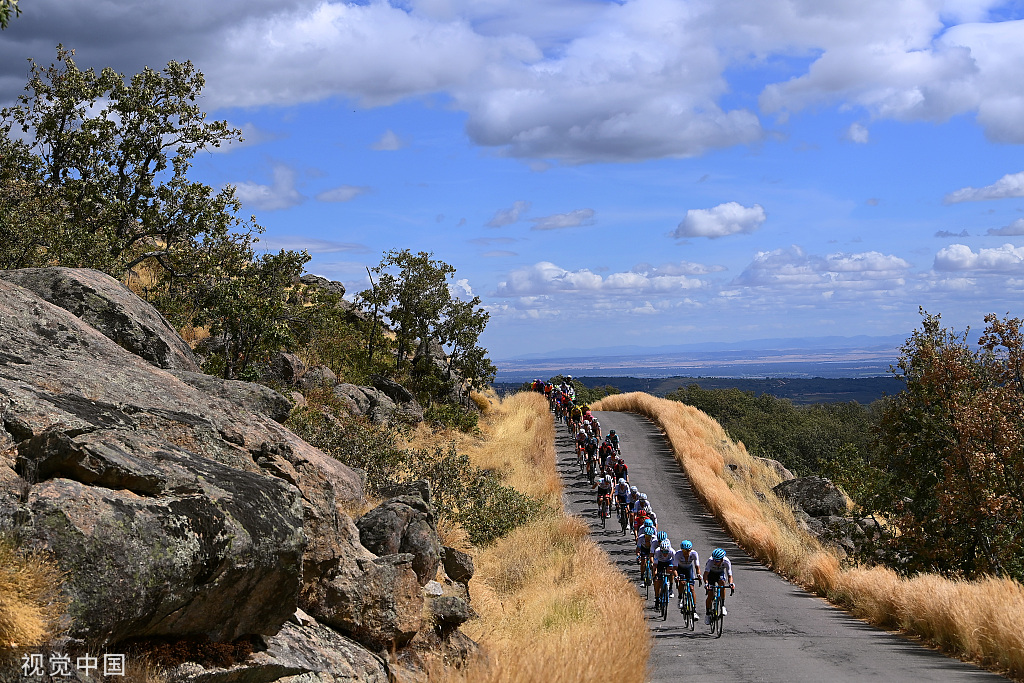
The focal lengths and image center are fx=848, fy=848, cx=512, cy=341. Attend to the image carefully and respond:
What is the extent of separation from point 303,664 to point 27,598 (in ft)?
7.39

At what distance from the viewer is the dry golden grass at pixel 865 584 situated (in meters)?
11.8

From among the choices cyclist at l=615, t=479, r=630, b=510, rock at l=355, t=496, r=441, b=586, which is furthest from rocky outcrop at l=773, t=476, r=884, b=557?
rock at l=355, t=496, r=441, b=586

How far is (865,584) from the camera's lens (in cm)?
1678

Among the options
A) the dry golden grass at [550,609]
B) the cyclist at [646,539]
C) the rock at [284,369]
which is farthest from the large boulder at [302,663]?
the rock at [284,369]

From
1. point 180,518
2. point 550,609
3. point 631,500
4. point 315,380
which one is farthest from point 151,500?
point 315,380

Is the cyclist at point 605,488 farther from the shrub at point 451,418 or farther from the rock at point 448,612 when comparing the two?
the rock at point 448,612

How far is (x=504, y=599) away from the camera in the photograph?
14297 millimetres

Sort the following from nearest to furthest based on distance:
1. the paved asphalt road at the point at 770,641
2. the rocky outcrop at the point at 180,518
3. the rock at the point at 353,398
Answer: the rocky outcrop at the point at 180,518 < the paved asphalt road at the point at 770,641 < the rock at the point at 353,398

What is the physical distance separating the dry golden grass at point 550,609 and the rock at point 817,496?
1140 centimetres

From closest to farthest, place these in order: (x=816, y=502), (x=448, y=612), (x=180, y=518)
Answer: (x=180, y=518) → (x=448, y=612) → (x=816, y=502)

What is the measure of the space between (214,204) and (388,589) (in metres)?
17.2

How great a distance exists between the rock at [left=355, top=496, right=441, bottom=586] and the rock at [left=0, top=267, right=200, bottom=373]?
11.5 ft

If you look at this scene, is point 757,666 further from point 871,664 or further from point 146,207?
point 146,207

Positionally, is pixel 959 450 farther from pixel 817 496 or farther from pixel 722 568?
pixel 817 496
